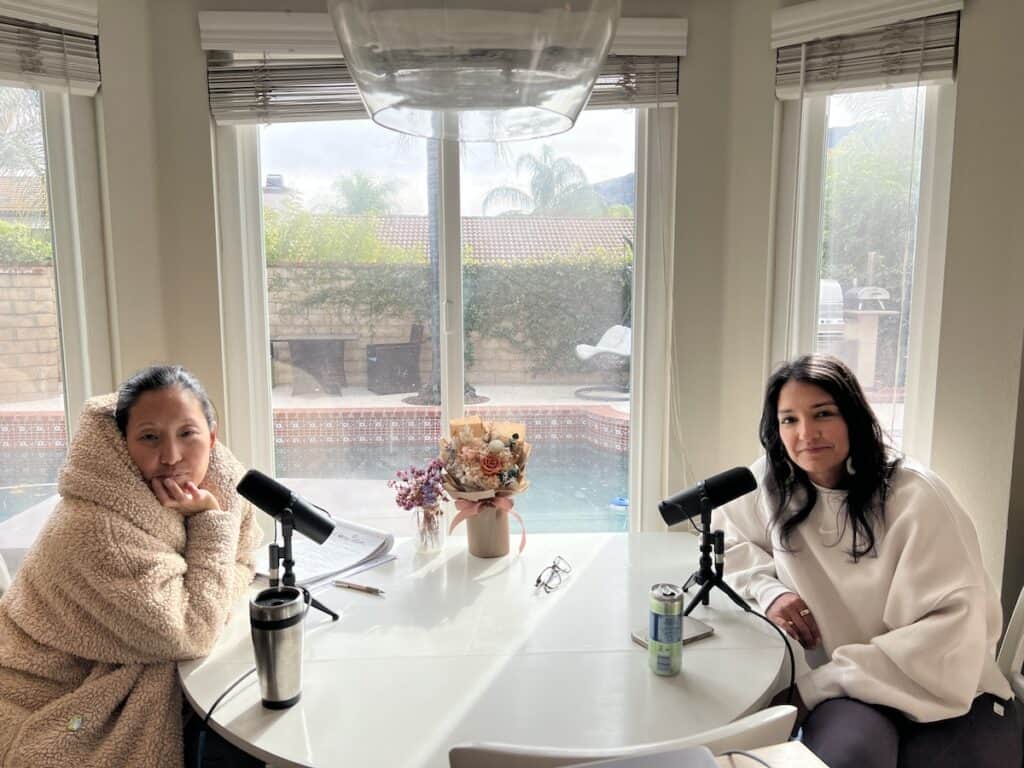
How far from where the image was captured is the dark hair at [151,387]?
148 centimetres

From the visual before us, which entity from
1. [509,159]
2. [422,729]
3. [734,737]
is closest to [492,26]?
[734,737]

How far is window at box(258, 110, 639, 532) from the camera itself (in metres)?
2.27

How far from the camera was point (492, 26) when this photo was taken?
786mm

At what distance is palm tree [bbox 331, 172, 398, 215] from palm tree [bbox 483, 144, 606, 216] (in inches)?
12.0

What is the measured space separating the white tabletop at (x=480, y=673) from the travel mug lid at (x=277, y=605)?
0.53 feet

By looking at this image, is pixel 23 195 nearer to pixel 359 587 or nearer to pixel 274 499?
pixel 274 499

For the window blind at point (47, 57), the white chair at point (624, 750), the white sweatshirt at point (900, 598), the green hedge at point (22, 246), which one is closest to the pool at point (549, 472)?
the white sweatshirt at point (900, 598)

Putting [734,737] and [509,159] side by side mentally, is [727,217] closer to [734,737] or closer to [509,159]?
[509,159]

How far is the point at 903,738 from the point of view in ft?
4.47

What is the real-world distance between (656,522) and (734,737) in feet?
4.93

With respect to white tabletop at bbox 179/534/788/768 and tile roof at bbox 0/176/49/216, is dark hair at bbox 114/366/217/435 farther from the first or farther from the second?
tile roof at bbox 0/176/49/216

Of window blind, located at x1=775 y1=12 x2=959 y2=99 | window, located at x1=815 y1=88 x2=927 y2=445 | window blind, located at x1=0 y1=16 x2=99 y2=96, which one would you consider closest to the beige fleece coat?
window blind, located at x1=0 y1=16 x2=99 y2=96

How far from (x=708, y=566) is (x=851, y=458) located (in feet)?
1.34

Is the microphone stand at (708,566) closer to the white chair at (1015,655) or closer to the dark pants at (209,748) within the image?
the white chair at (1015,655)
